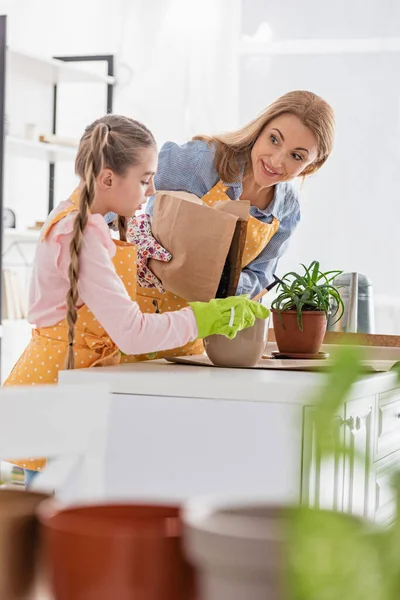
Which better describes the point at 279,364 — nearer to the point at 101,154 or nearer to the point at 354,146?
the point at 101,154

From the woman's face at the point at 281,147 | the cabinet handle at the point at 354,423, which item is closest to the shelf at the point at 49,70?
the woman's face at the point at 281,147

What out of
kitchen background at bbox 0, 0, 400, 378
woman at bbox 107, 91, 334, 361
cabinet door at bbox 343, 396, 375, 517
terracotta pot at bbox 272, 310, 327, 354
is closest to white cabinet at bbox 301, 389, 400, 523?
cabinet door at bbox 343, 396, 375, 517

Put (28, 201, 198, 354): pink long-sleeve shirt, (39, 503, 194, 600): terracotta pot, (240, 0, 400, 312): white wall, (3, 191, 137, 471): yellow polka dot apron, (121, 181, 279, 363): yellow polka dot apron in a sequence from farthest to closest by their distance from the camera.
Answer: (240, 0, 400, 312): white wall → (121, 181, 279, 363): yellow polka dot apron → (3, 191, 137, 471): yellow polka dot apron → (28, 201, 198, 354): pink long-sleeve shirt → (39, 503, 194, 600): terracotta pot

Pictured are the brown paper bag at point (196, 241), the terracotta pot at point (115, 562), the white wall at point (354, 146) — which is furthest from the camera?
the white wall at point (354, 146)

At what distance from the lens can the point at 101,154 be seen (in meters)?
1.86

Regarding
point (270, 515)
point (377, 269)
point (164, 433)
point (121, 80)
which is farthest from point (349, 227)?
point (270, 515)

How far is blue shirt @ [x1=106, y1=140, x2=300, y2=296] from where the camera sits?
7.50ft

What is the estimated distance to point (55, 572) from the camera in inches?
14.2

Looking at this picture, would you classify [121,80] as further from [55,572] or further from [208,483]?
[55,572]

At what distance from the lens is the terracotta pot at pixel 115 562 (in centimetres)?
35

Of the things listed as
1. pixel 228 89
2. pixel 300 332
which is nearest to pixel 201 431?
pixel 300 332

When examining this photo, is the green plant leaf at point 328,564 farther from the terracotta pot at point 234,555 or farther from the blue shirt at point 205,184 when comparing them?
the blue shirt at point 205,184

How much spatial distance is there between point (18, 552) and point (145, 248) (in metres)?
1.66

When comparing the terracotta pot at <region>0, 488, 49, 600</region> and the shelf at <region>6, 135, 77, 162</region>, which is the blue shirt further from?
the shelf at <region>6, 135, 77, 162</region>
